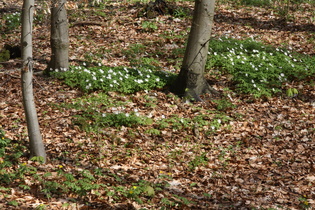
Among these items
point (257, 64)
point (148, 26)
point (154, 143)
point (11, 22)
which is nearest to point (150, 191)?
point (154, 143)

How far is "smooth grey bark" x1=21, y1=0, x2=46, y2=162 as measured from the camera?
4477mm

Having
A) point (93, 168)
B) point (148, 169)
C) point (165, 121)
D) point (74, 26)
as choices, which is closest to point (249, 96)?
point (165, 121)

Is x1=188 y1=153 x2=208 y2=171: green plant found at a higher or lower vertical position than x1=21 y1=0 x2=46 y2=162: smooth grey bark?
lower

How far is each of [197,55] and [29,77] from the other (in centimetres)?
403

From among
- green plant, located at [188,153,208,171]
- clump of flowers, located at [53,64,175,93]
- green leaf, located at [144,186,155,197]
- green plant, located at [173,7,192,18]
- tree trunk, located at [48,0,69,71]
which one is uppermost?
green plant, located at [173,7,192,18]

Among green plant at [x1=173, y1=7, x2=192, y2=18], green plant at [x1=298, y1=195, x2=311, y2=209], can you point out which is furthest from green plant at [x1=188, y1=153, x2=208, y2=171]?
green plant at [x1=173, y1=7, x2=192, y2=18]

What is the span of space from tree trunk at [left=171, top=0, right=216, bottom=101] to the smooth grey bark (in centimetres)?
375

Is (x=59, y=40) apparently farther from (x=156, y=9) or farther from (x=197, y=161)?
(x=156, y=9)

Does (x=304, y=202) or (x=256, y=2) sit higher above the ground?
(x=256, y=2)

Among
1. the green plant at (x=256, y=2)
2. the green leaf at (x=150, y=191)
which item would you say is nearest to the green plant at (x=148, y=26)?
the green plant at (x=256, y=2)

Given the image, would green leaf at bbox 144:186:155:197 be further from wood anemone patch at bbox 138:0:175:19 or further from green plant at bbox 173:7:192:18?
green plant at bbox 173:7:192:18

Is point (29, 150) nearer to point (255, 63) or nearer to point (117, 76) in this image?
point (117, 76)

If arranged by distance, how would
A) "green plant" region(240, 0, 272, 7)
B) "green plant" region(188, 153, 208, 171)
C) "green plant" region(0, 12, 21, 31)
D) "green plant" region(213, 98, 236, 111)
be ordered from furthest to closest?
"green plant" region(240, 0, 272, 7), "green plant" region(0, 12, 21, 31), "green plant" region(213, 98, 236, 111), "green plant" region(188, 153, 208, 171)

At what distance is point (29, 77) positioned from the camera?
4727 millimetres
